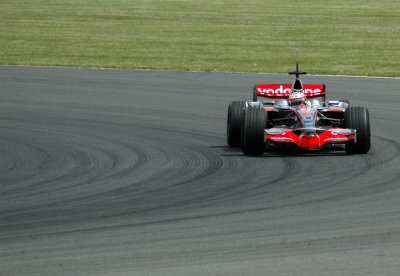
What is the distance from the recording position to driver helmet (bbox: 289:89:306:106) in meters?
18.1

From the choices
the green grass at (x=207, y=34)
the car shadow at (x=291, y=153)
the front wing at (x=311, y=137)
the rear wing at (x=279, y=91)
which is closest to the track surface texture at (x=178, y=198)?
the car shadow at (x=291, y=153)

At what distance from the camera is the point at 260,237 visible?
11.7 metres

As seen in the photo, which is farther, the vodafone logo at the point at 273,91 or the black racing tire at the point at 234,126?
the vodafone logo at the point at 273,91

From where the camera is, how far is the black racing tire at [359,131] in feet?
56.1

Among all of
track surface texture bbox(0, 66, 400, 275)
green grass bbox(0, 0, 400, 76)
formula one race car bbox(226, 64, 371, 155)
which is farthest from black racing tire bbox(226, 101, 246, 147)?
green grass bbox(0, 0, 400, 76)

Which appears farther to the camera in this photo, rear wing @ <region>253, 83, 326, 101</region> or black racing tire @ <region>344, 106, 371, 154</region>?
rear wing @ <region>253, 83, 326, 101</region>

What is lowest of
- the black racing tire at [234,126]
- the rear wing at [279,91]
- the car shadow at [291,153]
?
the car shadow at [291,153]

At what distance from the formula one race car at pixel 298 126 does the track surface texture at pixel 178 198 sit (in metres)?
0.23

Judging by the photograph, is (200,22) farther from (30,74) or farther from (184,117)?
(184,117)

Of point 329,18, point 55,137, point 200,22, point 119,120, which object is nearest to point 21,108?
point 119,120

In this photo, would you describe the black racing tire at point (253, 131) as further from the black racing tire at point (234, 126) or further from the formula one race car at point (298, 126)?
the black racing tire at point (234, 126)

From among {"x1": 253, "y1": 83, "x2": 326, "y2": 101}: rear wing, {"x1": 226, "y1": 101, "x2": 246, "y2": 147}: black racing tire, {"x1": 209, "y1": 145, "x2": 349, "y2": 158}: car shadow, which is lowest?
{"x1": 209, "y1": 145, "x2": 349, "y2": 158}: car shadow

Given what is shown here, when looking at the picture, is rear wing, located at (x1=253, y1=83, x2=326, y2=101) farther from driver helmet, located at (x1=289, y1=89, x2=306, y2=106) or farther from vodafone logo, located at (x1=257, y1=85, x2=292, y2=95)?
driver helmet, located at (x1=289, y1=89, x2=306, y2=106)

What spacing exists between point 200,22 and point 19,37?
27.9 feet
